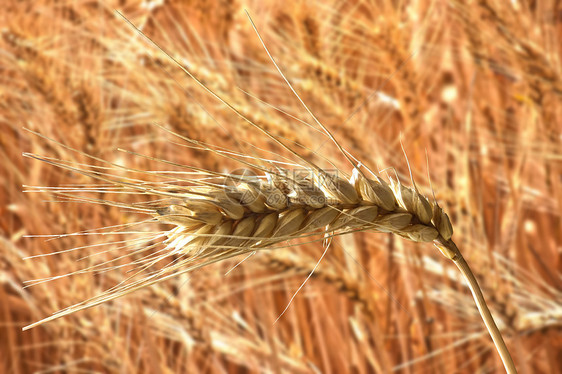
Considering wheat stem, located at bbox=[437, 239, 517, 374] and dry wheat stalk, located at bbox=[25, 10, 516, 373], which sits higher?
dry wheat stalk, located at bbox=[25, 10, 516, 373]

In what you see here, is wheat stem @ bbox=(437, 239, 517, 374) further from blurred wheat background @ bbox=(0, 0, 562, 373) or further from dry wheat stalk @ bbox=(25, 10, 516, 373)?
blurred wheat background @ bbox=(0, 0, 562, 373)

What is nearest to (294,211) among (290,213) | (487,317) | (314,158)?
(290,213)

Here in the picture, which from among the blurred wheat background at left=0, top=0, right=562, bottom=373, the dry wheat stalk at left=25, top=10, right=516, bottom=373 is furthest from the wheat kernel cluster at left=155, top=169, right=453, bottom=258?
the blurred wheat background at left=0, top=0, right=562, bottom=373

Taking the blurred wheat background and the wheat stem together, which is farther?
the blurred wheat background

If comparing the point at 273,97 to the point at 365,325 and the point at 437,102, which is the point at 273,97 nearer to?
the point at 437,102

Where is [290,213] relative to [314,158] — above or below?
above

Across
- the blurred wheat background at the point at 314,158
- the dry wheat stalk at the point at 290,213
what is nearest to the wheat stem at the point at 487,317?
the dry wheat stalk at the point at 290,213

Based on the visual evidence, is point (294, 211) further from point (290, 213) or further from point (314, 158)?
point (314, 158)

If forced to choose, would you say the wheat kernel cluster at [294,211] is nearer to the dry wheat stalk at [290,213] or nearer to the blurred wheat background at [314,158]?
the dry wheat stalk at [290,213]
